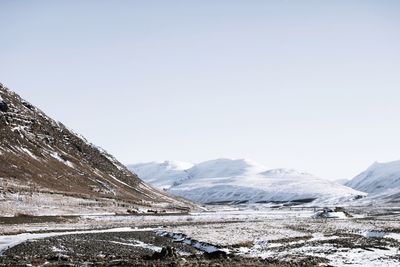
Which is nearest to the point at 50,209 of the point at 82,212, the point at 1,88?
the point at 82,212

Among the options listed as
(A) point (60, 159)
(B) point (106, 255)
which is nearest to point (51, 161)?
(A) point (60, 159)

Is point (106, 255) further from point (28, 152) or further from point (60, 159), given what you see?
point (60, 159)

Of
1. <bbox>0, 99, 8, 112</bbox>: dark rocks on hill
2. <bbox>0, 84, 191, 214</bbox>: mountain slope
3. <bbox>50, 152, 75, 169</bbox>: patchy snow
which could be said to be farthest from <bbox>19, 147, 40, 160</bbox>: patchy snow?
<bbox>0, 99, 8, 112</bbox>: dark rocks on hill

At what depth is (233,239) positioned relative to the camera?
53312 millimetres

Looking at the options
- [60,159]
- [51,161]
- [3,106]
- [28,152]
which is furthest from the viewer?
[3,106]

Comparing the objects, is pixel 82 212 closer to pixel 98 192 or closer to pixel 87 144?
pixel 98 192

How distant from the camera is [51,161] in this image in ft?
469

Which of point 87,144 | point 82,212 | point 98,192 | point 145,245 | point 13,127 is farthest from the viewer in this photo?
point 87,144

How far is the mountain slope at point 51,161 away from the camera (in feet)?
385

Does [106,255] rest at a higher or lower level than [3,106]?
lower

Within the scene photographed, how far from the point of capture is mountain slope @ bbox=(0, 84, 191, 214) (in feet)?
385

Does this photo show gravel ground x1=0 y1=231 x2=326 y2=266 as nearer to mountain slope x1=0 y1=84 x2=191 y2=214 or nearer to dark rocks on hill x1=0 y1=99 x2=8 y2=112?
mountain slope x1=0 y1=84 x2=191 y2=214

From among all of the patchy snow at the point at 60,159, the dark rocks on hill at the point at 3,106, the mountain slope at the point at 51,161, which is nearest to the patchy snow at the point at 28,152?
the mountain slope at the point at 51,161

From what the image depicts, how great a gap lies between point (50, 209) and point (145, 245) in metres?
49.5
